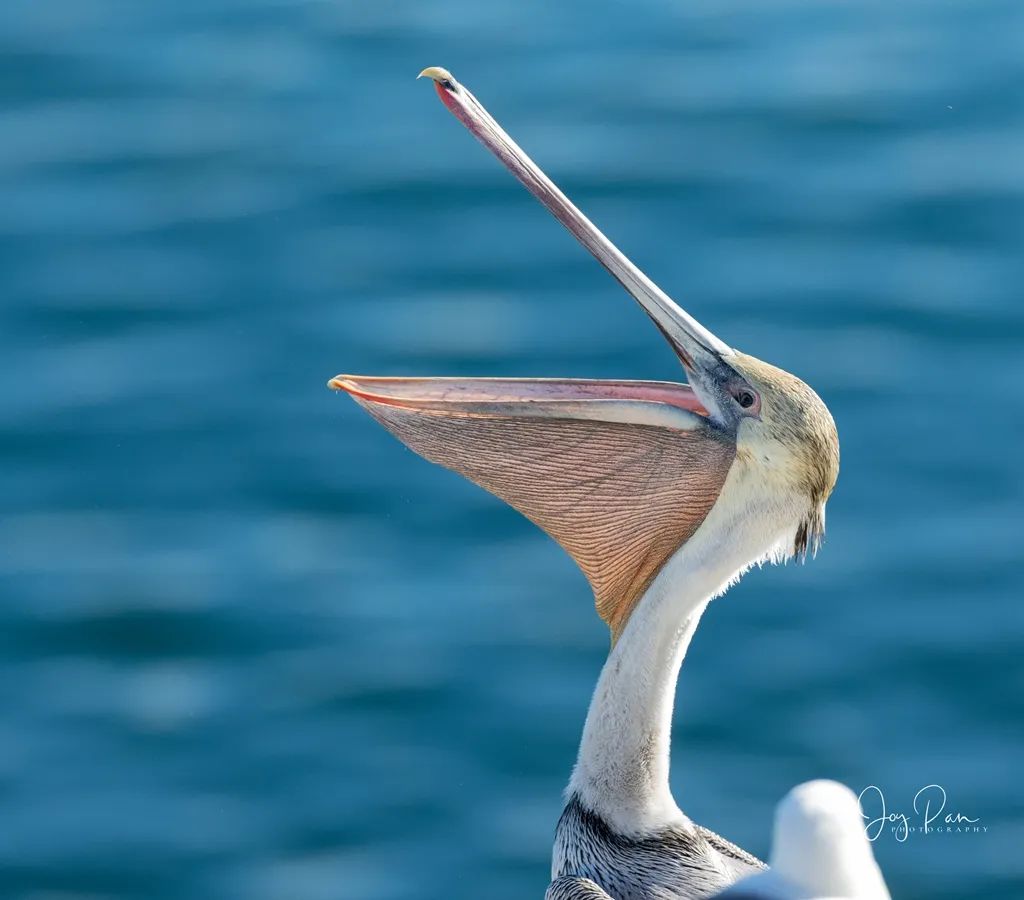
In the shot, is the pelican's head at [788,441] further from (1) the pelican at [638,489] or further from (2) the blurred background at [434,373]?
(2) the blurred background at [434,373]

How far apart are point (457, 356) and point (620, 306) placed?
0.62 metres

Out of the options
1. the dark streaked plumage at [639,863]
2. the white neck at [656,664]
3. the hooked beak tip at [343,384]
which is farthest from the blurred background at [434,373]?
the hooked beak tip at [343,384]

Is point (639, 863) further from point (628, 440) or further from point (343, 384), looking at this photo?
point (343, 384)

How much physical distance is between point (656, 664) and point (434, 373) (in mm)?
2499

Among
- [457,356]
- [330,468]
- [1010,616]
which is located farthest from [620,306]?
[1010,616]

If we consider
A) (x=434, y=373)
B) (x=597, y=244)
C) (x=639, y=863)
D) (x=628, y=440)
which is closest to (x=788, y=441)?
(x=628, y=440)

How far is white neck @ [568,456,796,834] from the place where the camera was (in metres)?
4.75

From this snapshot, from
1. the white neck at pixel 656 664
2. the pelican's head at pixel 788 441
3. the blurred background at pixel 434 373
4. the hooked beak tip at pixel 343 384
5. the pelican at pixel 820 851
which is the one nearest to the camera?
the pelican at pixel 820 851

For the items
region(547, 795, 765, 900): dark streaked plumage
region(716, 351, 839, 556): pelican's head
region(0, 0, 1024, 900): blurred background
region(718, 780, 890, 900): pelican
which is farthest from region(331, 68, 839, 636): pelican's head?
region(0, 0, 1024, 900): blurred background

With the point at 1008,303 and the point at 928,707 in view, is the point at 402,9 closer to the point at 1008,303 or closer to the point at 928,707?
the point at 1008,303

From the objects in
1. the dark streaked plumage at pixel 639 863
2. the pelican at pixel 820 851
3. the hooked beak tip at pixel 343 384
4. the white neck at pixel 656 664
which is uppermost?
the hooked beak tip at pixel 343 384

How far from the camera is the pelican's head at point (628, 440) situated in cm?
468

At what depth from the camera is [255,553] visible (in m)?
6.84

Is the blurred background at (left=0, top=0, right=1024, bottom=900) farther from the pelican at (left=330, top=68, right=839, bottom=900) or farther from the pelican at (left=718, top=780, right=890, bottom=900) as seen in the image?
the pelican at (left=718, top=780, right=890, bottom=900)
